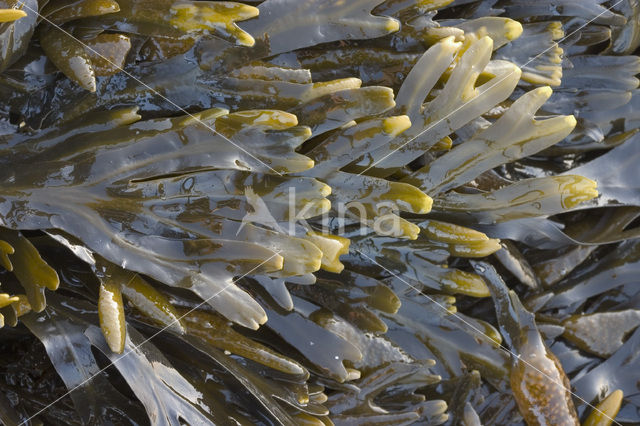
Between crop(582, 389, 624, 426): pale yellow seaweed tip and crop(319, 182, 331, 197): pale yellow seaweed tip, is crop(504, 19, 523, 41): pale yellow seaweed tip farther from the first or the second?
crop(582, 389, 624, 426): pale yellow seaweed tip

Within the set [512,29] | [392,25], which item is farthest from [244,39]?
[512,29]

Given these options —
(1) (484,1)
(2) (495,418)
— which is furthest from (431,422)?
(1) (484,1)

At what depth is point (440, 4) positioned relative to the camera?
4.42ft

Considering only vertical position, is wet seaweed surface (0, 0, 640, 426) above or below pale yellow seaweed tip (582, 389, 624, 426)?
above

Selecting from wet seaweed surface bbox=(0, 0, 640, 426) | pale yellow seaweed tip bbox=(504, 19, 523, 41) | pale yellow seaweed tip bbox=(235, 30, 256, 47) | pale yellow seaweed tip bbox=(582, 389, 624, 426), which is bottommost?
pale yellow seaweed tip bbox=(582, 389, 624, 426)

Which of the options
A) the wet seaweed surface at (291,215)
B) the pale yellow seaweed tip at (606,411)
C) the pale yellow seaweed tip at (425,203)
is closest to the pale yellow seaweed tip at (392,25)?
the wet seaweed surface at (291,215)

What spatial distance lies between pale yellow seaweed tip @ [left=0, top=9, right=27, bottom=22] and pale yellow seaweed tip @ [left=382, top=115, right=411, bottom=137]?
68 cm

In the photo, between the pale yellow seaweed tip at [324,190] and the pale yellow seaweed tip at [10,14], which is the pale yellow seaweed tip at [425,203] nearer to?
the pale yellow seaweed tip at [324,190]

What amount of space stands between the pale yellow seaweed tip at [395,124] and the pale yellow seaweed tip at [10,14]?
2.24 ft

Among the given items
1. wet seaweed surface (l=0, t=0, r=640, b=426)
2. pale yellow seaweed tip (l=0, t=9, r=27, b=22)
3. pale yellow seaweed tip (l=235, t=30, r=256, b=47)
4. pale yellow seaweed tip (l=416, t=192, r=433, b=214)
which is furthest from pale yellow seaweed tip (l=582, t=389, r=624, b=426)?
pale yellow seaweed tip (l=0, t=9, r=27, b=22)

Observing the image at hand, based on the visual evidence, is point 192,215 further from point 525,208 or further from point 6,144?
point 525,208

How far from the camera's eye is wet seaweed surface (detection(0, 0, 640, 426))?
1189 millimetres

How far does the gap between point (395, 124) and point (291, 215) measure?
28cm

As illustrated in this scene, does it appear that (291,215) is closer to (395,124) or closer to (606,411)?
(395,124)
